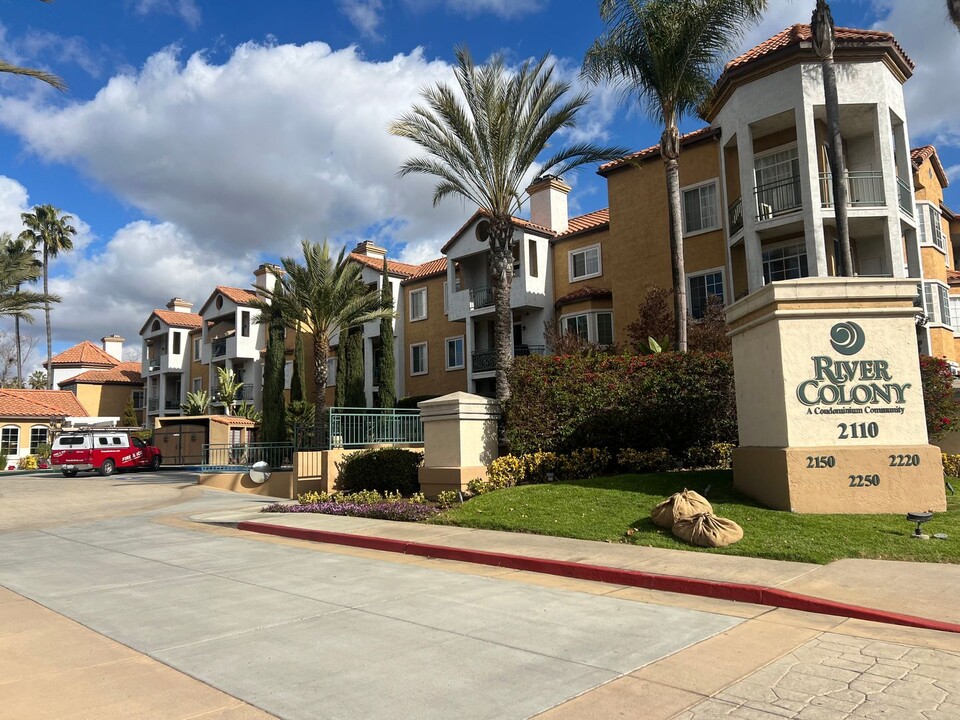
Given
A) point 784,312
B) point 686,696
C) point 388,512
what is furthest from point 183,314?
point 686,696

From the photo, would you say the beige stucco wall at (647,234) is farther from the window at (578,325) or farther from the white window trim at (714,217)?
the window at (578,325)

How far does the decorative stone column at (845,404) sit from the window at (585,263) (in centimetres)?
1839

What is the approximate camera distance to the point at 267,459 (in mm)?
28438

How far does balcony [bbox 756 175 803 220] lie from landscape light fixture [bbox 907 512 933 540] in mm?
14774

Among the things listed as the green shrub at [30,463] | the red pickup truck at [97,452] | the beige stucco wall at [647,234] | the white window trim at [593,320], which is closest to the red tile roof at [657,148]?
the beige stucco wall at [647,234]

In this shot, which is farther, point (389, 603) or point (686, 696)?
point (389, 603)

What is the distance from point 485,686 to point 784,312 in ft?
27.0

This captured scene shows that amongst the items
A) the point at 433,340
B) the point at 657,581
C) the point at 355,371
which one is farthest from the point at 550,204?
the point at 657,581

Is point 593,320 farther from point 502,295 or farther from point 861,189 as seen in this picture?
point 502,295

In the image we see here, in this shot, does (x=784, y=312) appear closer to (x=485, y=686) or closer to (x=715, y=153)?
(x=485, y=686)

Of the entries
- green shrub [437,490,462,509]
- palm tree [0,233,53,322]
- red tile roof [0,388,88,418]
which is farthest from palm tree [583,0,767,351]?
red tile roof [0,388,88,418]

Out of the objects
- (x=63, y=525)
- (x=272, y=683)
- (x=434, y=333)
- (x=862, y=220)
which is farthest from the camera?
(x=434, y=333)

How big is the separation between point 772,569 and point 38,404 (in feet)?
167

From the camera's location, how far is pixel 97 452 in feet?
109
